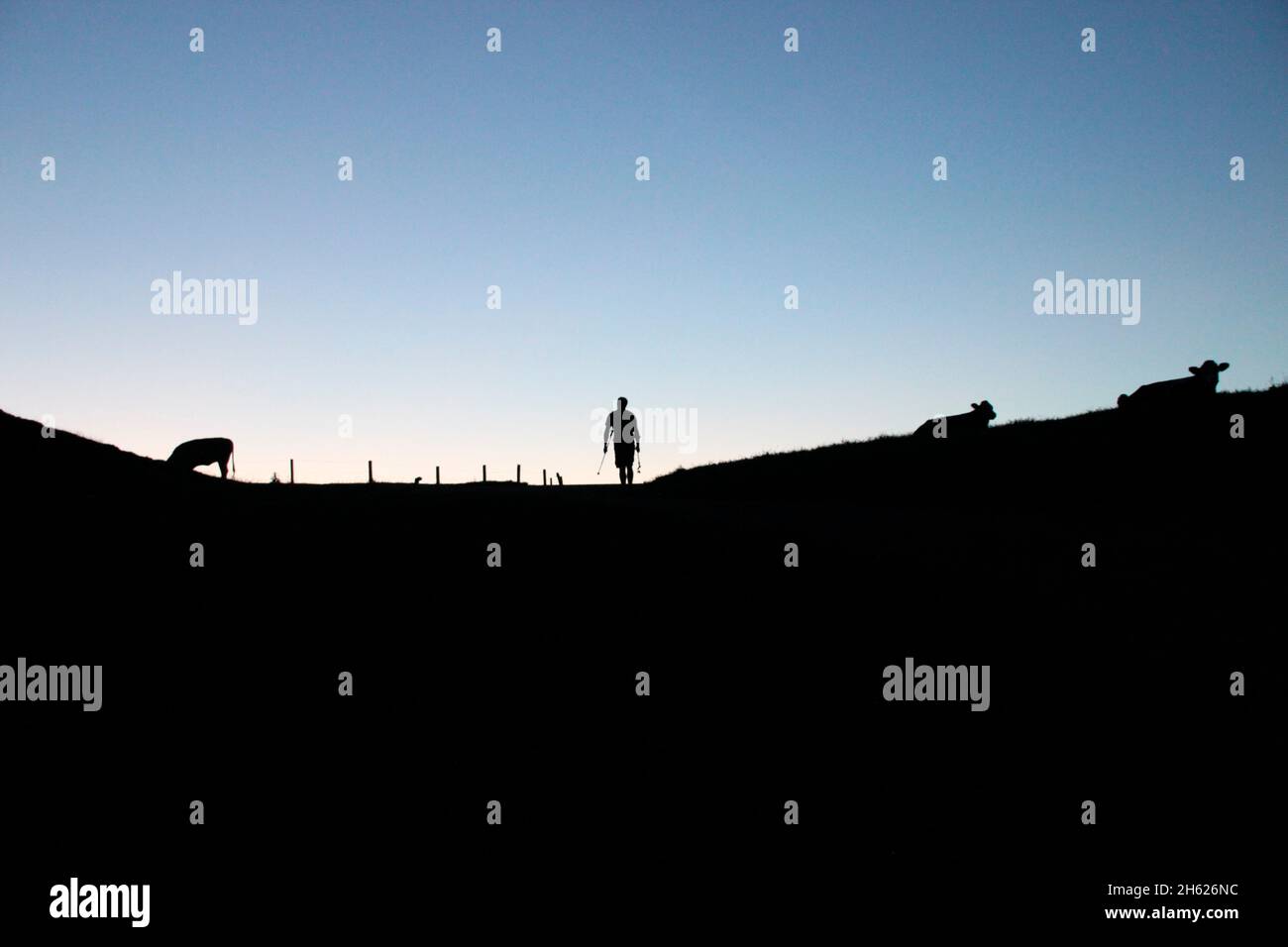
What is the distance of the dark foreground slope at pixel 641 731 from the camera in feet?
11.4

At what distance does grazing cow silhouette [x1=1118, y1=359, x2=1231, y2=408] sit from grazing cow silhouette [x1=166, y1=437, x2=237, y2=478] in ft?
98.7

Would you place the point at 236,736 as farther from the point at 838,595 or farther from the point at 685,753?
the point at 838,595

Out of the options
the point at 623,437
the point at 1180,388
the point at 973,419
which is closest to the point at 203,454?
the point at 623,437

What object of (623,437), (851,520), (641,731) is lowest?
(641,731)

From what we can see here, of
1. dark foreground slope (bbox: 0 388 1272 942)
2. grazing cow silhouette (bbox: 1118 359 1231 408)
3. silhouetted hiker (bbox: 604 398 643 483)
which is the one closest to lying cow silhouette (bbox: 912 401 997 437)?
grazing cow silhouette (bbox: 1118 359 1231 408)

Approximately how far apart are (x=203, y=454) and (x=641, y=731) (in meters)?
34.7

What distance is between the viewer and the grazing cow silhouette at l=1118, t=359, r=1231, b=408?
77.1ft

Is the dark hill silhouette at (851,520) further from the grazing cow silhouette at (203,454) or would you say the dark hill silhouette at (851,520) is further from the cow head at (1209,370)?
the grazing cow silhouette at (203,454)

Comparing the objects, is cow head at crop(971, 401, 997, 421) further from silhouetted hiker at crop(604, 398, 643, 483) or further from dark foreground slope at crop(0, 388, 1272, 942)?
dark foreground slope at crop(0, 388, 1272, 942)

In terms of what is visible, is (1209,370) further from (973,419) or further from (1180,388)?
(973,419)

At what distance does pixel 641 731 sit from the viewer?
192 inches

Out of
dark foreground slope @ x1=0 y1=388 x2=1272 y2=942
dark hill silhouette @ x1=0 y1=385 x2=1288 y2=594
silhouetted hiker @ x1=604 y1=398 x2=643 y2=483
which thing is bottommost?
dark foreground slope @ x1=0 y1=388 x2=1272 y2=942

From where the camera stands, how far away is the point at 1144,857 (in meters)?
3.54

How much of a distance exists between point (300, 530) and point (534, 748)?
25.7ft
